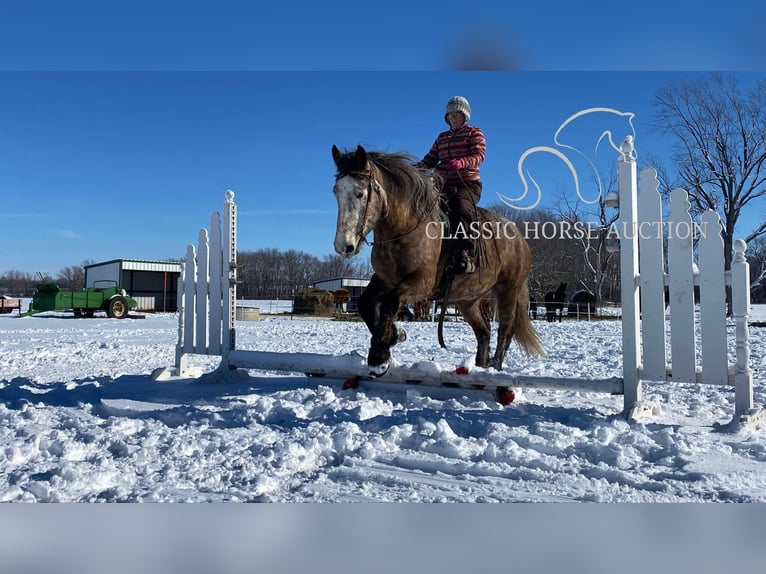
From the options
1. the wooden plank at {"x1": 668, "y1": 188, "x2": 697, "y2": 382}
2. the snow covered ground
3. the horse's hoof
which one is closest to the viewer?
the snow covered ground

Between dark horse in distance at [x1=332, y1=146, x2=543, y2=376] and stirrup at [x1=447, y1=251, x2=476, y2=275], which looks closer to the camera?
dark horse in distance at [x1=332, y1=146, x2=543, y2=376]

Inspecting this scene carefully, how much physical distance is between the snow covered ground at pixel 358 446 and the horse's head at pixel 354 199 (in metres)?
1.10

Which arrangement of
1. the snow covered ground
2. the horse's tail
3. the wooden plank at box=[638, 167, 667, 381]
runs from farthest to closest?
the horse's tail < the wooden plank at box=[638, 167, 667, 381] < the snow covered ground

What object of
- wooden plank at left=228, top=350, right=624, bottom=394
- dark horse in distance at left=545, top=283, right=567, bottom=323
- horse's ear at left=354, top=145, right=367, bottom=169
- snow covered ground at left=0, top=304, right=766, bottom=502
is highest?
horse's ear at left=354, top=145, right=367, bottom=169

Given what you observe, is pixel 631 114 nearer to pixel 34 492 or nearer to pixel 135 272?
pixel 34 492

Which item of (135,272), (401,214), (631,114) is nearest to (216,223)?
(401,214)

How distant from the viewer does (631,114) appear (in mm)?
3578

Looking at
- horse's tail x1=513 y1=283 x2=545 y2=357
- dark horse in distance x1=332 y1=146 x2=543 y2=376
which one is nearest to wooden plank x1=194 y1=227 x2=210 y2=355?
dark horse in distance x1=332 y1=146 x2=543 y2=376

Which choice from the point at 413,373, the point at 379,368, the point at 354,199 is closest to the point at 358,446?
the point at 379,368

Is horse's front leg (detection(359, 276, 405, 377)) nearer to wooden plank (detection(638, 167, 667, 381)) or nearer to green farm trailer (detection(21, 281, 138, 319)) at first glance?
wooden plank (detection(638, 167, 667, 381))

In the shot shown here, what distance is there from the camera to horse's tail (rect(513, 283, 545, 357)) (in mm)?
4996

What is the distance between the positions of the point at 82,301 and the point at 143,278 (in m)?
5.83

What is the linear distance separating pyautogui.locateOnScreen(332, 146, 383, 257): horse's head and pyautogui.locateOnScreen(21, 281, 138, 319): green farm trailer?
754 inches

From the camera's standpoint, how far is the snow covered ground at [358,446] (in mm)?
2242
